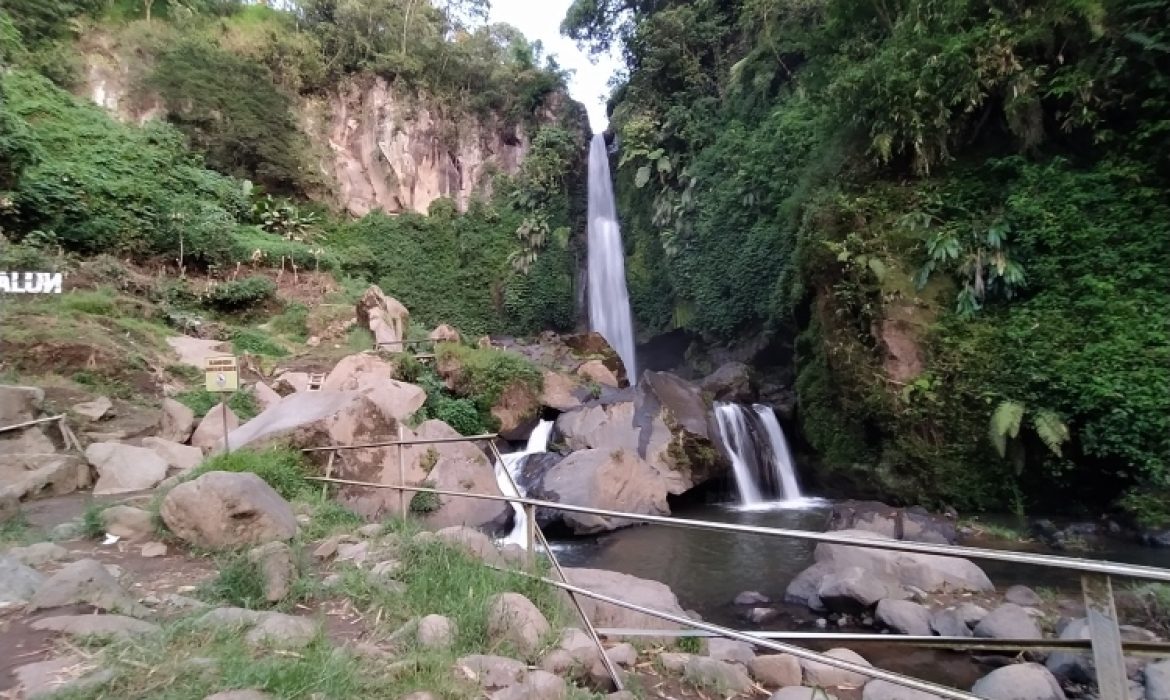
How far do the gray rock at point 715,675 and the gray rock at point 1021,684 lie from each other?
1671 millimetres

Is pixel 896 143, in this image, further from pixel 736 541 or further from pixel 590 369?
pixel 590 369

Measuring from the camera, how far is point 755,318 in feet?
60.4

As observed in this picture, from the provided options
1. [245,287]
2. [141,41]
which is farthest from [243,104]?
[245,287]

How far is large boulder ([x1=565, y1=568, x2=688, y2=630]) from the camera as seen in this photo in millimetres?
4852

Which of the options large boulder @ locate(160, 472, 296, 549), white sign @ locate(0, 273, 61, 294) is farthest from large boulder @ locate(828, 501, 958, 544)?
white sign @ locate(0, 273, 61, 294)

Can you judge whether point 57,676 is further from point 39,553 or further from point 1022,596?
point 1022,596

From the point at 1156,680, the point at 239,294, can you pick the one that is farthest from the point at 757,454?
the point at 239,294

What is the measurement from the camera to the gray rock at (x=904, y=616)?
19.3ft

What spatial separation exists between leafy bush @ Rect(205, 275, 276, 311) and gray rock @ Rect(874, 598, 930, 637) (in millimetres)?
17888

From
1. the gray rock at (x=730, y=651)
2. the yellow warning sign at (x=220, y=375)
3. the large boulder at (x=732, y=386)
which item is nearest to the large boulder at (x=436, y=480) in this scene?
the yellow warning sign at (x=220, y=375)

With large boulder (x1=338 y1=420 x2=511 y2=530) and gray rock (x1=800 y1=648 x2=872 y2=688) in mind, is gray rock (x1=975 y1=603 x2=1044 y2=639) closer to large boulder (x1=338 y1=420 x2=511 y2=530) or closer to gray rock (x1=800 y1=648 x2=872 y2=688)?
gray rock (x1=800 y1=648 x2=872 y2=688)

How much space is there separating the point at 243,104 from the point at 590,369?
17.1 metres

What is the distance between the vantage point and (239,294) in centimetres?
1820

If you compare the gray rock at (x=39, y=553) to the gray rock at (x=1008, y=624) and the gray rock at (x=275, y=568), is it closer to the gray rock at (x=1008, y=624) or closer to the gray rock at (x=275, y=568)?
the gray rock at (x=275, y=568)
